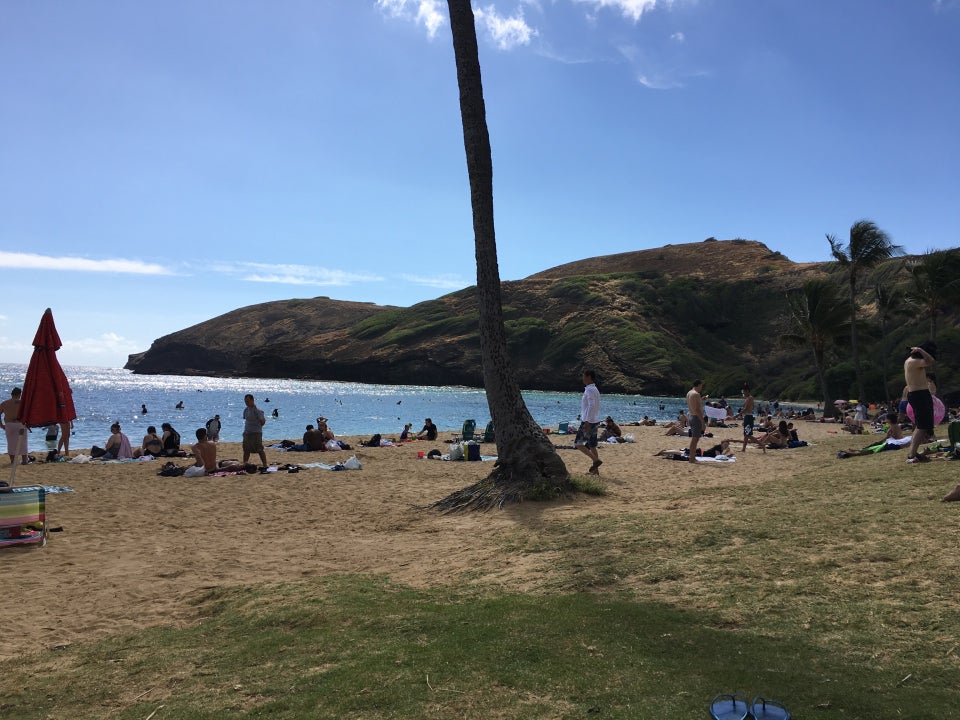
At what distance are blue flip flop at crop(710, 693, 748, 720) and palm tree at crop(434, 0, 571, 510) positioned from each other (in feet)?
24.1

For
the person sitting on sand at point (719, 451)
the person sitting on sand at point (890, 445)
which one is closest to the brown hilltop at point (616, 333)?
the person sitting on sand at point (719, 451)

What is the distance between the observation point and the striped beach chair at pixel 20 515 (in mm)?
8438

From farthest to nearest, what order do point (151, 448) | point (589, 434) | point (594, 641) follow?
point (151, 448) → point (589, 434) → point (594, 641)

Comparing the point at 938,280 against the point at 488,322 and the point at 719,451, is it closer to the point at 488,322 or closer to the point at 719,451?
the point at 719,451

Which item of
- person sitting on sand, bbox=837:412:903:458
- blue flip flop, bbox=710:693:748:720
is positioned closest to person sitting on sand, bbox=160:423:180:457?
person sitting on sand, bbox=837:412:903:458

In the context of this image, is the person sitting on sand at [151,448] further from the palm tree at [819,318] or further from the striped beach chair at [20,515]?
the palm tree at [819,318]

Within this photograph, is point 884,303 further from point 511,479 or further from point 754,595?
point 754,595

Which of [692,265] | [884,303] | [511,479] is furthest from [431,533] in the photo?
[692,265]

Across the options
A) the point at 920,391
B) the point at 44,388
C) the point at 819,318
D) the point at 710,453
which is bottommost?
the point at 710,453

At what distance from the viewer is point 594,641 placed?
442 centimetres

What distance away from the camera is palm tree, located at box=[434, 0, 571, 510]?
1087 cm

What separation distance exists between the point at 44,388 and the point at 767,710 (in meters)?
12.5

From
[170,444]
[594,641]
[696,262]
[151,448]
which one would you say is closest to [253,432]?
[170,444]

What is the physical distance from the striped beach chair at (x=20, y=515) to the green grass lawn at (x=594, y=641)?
A: 2.38 metres
